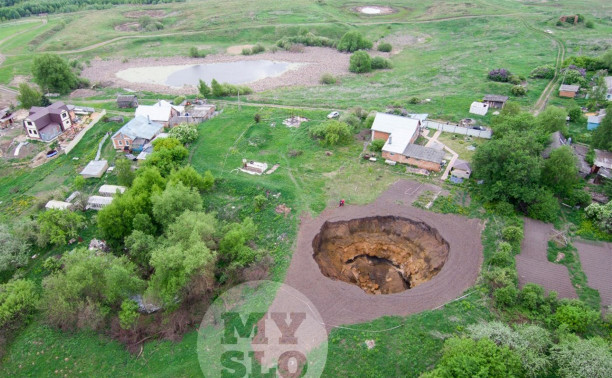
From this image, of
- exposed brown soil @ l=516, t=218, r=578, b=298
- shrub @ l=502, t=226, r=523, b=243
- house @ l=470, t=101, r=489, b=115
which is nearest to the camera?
exposed brown soil @ l=516, t=218, r=578, b=298

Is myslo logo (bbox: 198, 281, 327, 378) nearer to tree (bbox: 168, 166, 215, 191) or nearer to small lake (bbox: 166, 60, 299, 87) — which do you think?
tree (bbox: 168, 166, 215, 191)

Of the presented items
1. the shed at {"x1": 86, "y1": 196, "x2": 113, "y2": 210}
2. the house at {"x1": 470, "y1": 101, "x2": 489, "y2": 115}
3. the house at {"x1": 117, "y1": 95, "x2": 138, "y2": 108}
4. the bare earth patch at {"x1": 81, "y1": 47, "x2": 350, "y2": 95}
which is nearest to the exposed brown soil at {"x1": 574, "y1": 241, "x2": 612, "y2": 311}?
the house at {"x1": 470, "y1": 101, "x2": 489, "y2": 115}

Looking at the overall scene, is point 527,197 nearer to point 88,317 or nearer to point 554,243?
point 554,243

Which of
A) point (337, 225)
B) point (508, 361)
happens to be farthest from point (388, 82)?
point (508, 361)

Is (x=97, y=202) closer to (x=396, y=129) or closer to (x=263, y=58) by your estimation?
Result: (x=396, y=129)

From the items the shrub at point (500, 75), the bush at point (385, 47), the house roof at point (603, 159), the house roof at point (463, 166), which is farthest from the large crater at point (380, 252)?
the bush at point (385, 47)

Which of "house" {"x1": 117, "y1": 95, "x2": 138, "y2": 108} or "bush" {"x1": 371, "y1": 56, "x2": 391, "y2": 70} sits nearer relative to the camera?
"house" {"x1": 117, "y1": 95, "x2": 138, "y2": 108}
